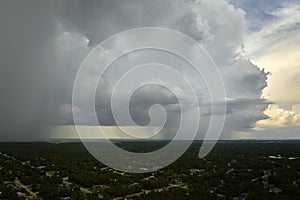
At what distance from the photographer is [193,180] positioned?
32.0 meters

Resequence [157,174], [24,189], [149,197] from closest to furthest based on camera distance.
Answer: [149,197]
[24,189]
[157,174]

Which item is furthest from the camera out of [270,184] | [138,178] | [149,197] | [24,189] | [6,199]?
[138,178]

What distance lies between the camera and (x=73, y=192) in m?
24.4

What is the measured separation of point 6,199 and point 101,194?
671cm

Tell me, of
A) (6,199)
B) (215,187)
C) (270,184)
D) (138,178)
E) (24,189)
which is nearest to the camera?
(6,199)

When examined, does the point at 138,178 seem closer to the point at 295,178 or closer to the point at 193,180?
the point at 193,180

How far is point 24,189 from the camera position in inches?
1002

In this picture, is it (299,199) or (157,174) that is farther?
(157,174)

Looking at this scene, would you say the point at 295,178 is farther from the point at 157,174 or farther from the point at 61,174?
the point at 61,174

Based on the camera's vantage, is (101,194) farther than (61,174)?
No

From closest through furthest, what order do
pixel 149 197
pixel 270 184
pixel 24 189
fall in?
pixel 149 197, pixel 24 189, pixel 270 184

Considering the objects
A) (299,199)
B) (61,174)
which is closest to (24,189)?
(61,174)

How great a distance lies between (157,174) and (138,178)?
12.4 ft

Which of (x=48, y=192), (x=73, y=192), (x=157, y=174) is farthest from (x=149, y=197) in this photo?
(x=157, y=174)
